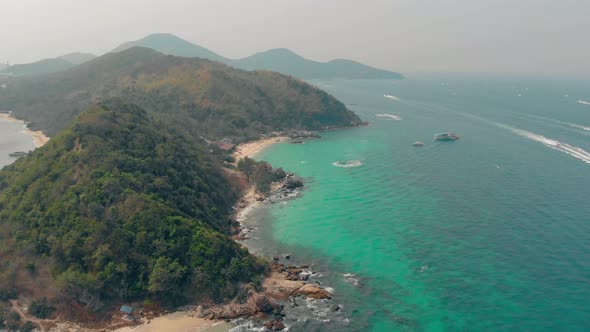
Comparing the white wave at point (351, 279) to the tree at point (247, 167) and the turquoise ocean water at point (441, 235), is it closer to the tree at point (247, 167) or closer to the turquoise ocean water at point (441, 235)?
the turquoise ocean water at point (441, 235)

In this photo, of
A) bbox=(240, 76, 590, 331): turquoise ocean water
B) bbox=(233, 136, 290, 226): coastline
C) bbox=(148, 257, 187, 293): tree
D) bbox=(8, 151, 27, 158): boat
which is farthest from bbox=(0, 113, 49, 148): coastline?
bbox=(148, 257, 187, 293): tree

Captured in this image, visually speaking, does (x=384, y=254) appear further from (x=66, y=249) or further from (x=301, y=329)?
(x=66, y=249)

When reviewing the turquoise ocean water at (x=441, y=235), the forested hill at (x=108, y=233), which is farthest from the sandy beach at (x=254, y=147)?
the forested hill at (x=108, y=233)

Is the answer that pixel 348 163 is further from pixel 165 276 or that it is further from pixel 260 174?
pixel 165 276

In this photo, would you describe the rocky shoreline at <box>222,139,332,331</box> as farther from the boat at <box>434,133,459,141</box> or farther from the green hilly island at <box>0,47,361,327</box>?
the boat at <box>434,133,459,141</box>

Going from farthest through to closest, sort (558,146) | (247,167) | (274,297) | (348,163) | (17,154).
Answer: (558,146)
(17,154)
(348,163)
(247,167)
(274,297)

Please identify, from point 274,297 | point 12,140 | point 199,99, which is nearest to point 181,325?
point 274,297

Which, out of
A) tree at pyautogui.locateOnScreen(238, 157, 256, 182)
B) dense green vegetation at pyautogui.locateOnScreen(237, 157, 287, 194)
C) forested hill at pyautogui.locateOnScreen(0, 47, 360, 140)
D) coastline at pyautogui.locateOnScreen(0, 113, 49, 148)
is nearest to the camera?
dense green vegetation at pyautogui.locateOnScreen(237, 157, 287, 194)

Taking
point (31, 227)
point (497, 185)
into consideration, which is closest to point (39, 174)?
point (31, 227)
